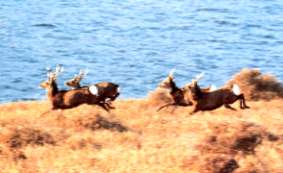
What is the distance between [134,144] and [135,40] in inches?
2115

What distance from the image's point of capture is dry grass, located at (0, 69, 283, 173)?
14414mm

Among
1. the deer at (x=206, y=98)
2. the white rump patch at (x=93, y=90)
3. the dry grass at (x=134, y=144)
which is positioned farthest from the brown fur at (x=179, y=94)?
the white rump patch at (x=93, y=90)

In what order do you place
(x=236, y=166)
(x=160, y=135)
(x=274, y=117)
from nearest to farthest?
(x=236, y=166), (x=160, y=135), (x=274, y=117)

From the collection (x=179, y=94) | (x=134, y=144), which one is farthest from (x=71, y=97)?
(x=134, y=144)

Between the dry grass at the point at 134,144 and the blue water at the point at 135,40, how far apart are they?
29.0 m

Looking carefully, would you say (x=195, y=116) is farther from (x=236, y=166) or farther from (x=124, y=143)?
(x=236, y=166)

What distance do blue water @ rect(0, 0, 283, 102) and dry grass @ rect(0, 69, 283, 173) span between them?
95.0 feet

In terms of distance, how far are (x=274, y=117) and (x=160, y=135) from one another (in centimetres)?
395

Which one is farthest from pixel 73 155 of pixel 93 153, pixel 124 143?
pixel 124 143

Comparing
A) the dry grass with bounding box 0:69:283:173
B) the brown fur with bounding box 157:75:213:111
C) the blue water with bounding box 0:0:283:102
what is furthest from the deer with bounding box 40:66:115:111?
the blue water with bounding box 0:0:283:102

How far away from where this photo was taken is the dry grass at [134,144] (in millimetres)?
14414

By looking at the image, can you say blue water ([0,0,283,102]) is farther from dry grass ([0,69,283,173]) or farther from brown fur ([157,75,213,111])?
dry grass ([0,69,283,173])

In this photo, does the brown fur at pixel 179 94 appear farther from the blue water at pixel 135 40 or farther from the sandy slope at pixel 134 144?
the blue water at pixel 135 40

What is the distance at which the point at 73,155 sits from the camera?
15391 mm
